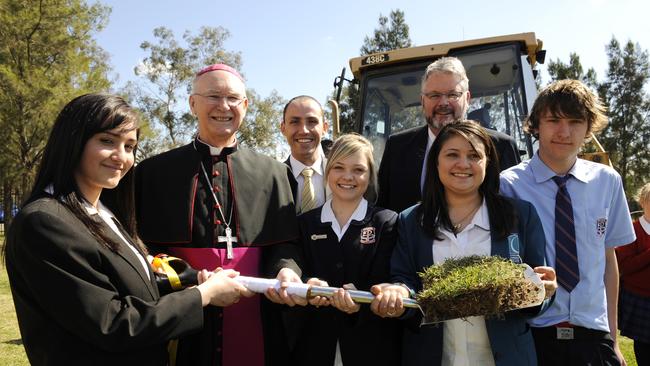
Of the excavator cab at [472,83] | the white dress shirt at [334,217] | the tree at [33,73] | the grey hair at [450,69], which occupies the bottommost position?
the white dress shirt at [334,217]

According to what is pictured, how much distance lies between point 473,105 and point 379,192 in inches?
118

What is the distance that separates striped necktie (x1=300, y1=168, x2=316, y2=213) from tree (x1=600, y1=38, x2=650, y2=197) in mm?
32393

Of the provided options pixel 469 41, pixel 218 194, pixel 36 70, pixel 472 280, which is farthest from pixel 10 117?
pixel 472 280

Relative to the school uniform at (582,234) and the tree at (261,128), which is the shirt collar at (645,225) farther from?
the tree at (261,128)

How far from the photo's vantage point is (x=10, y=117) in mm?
19047

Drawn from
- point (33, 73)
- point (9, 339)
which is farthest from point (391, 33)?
point (9, 339)

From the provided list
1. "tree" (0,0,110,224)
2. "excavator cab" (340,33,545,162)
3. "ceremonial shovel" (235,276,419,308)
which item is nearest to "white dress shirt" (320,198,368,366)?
"ceremonial shovel" (235,276,419,308)

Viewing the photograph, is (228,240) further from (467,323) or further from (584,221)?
(584,221)

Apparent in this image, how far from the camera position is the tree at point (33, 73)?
748 inches

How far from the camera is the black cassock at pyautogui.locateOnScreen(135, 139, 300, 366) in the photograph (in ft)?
9.66

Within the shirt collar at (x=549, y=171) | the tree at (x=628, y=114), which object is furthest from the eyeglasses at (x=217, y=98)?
the tree at (x=628, y=114)

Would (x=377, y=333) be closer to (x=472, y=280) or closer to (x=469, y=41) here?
(x=472, y=280)

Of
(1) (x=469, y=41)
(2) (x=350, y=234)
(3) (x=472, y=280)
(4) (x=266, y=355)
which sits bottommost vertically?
(4) (x=266, y=355)

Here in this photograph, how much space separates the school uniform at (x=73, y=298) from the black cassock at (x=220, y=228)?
30.5 inches
